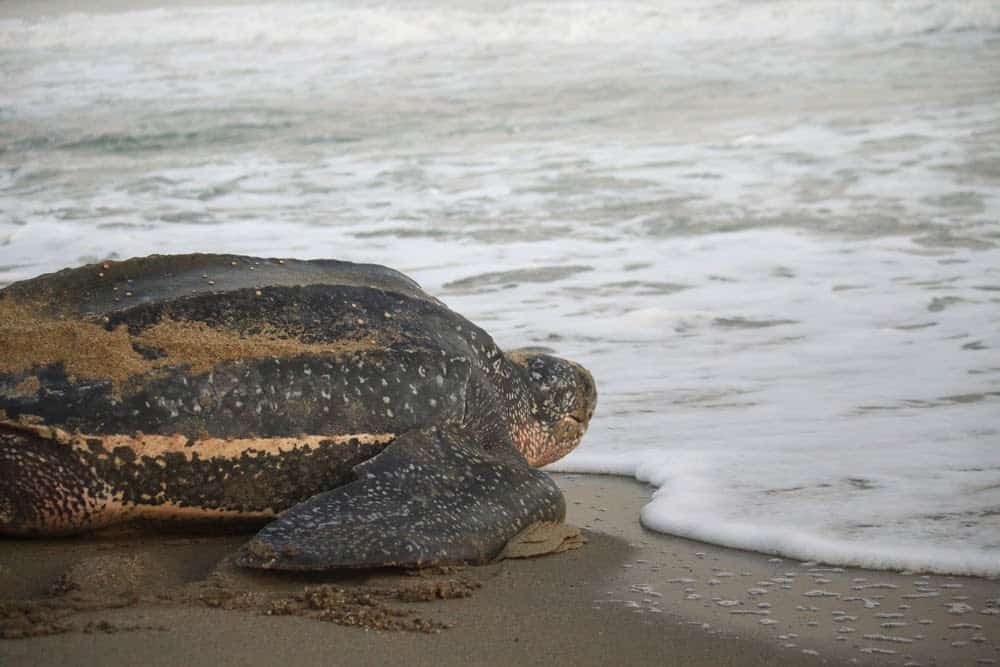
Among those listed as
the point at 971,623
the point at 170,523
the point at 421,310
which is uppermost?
the point at 421,310

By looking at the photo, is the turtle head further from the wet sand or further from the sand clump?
the sand clump

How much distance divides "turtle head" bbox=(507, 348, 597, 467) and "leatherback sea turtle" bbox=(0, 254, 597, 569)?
0.27 m

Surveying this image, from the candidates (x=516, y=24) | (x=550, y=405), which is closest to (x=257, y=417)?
(x=550, y=405)

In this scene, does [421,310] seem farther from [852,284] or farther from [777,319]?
[852,284]

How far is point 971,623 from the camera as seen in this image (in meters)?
2.12

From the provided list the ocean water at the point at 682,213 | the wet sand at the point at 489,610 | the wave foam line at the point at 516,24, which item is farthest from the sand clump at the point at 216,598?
the wave foam line at the point at 516,24

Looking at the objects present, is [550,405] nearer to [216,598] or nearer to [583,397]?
[583,397]

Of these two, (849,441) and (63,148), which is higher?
(63,148)

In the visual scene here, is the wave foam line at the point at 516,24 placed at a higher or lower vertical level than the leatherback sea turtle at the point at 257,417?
higher

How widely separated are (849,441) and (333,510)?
61.1 inches

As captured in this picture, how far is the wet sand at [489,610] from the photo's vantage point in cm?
197

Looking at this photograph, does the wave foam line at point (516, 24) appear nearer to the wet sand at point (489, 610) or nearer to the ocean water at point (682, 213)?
the ocean water at point (682, 213)

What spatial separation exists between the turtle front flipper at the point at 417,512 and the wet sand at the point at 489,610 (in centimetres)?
5

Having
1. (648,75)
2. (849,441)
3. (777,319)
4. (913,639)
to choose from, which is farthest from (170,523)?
(648,75)
